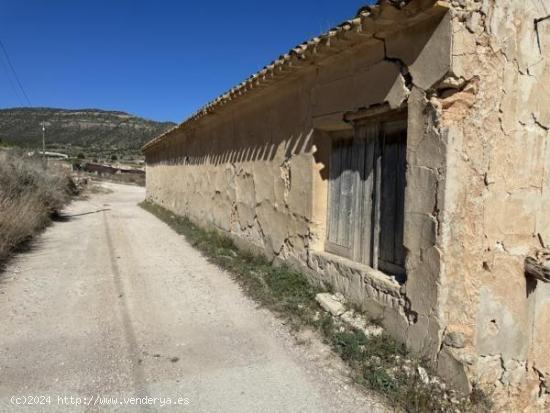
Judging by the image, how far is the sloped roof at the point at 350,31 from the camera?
10.8ft

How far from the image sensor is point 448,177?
10.5 ft

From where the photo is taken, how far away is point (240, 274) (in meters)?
6.14

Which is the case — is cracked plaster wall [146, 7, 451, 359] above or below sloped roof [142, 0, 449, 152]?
below

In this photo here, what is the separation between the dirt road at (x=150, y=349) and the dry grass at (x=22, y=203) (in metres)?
1.03

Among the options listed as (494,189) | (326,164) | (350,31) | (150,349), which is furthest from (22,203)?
(494,189)

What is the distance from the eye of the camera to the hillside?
6234cm

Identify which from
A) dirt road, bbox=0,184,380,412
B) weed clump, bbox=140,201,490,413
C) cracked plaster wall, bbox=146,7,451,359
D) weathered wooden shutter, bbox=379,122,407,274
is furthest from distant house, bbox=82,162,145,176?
weathered wooden shutter, bbox=379,122,407,274

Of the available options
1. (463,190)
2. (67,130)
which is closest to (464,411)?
(463,190)

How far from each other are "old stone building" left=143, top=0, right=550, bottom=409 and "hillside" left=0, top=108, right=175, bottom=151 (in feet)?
200

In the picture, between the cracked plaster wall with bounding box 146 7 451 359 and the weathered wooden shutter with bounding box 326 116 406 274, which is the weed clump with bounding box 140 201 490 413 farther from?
the weathered wooden shutter with bounding box 326 116 406 274

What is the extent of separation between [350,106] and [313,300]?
2.21 meters

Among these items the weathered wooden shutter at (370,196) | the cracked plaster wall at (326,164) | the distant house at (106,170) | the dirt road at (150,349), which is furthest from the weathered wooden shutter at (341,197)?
the distant house at (106,170)

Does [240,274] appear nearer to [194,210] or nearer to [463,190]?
[463,190]

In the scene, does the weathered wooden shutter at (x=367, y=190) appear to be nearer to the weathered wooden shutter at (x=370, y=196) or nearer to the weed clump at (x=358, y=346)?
the weathered wooden shutter at (x=370, y=196)
